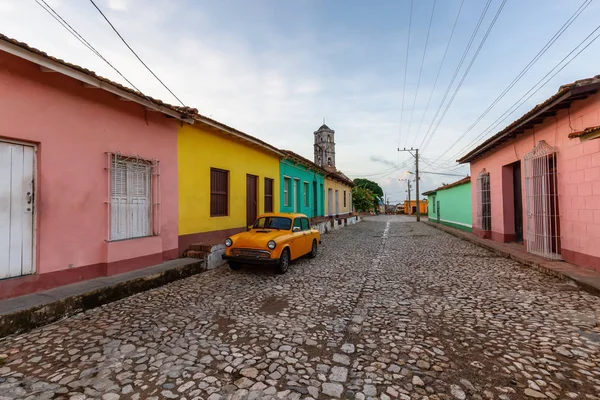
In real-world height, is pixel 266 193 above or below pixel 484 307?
above

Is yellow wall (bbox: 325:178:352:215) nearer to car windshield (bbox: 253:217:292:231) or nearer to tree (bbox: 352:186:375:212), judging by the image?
tree (bbox: 352:186:375:212)

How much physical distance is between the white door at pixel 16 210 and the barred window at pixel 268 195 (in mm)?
8065

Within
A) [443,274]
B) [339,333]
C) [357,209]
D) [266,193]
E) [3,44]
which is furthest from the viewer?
[357,209]

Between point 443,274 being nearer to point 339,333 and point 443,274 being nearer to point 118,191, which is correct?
point 339,333

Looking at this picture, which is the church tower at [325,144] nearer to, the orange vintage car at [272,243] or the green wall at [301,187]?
the green wall at [301,187]

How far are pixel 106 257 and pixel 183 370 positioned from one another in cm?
373

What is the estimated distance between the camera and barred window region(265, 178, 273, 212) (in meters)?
12.1

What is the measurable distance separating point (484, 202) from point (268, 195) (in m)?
9.27

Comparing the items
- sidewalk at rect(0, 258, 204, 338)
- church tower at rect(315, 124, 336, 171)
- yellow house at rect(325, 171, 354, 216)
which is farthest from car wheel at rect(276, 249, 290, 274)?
church tower at rect(315, 124, 336, 171)

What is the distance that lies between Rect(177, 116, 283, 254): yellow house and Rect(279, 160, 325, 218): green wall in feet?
5.57

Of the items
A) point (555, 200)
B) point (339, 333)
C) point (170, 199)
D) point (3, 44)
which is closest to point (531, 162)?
point (555, 200)

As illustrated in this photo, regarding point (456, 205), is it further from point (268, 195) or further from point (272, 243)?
point (272, 243)

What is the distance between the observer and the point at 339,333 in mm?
3539

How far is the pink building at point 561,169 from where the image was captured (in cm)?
591
